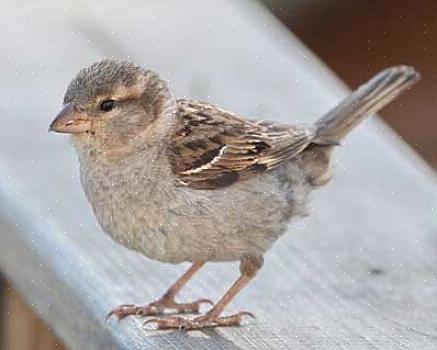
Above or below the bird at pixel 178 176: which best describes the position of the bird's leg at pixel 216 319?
below

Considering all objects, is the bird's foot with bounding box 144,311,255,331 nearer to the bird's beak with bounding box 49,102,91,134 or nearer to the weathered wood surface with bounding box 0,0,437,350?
the weathered wood surface with bounding box 0,0,437,350

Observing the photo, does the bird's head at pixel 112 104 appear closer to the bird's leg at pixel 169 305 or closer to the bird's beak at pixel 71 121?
the bird's beak at pixel 71 121

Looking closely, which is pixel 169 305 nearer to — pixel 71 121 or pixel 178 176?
pixel 178 176

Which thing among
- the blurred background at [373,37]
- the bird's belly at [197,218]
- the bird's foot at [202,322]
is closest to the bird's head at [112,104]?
the bird's belly at [197,218]

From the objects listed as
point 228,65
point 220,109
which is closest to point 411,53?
point 228,65

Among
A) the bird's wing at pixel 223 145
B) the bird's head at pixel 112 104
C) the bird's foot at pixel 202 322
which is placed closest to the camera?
the bird's foot at pixel 202 322

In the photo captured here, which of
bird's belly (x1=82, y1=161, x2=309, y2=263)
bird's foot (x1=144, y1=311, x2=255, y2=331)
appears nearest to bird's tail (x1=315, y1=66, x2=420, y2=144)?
bird's belly (x1=82, y1=161, x2=309, y2=263)

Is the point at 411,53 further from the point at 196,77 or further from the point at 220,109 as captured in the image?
the point at 220,109
